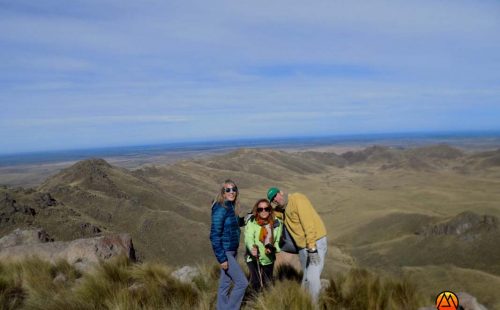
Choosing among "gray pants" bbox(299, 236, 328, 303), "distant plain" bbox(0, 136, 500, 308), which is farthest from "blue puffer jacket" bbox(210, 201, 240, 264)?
"distant plain" bbox(0, 136, 500, 308)

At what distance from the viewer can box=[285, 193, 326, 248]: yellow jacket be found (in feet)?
18.6

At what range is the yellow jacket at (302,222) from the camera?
5.66 m

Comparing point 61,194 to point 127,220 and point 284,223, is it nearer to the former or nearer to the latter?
point 127,220

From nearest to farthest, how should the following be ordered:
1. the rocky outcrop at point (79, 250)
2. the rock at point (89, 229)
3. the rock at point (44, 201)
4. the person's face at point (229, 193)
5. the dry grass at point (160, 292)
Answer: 1. the dry grass at point (160, 292)
2. the person's face at point (229, 193)
3. the rocky outcrop at point (79, 250)
4. the rock at point (89, 229)
5. the rock at point (44, 201)

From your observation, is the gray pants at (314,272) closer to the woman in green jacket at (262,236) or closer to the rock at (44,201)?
the woman in green jacket at (262,236)

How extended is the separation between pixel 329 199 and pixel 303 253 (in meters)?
51.3

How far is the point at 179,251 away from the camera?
76.1ft

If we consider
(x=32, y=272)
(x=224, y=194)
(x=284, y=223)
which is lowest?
(x=32, y=272)

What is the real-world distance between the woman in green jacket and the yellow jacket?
0.22 metres

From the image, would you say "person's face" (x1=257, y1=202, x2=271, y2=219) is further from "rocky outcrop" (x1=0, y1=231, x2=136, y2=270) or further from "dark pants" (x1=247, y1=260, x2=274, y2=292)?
"rocky outcrop" (x1=0, y1=231, x2=136, y2=270)

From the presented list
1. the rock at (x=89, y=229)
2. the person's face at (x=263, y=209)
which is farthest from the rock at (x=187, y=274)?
the rock at (x=89, y=229)

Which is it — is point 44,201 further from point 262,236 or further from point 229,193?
point 229,193

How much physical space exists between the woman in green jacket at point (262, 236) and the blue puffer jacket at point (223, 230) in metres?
0.26

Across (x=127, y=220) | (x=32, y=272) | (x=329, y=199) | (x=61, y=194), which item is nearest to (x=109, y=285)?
(x=32, y=272)
